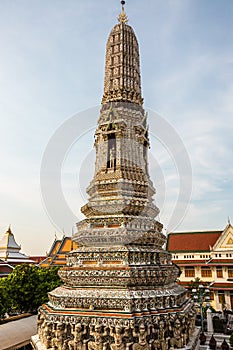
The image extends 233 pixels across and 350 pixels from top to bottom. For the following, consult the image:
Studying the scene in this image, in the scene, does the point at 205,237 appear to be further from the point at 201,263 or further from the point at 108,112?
the point at 108,112

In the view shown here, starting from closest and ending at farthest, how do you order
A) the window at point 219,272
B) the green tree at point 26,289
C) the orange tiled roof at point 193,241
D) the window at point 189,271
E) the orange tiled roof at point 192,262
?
the green tree at point 26,289
the window at point 219,272
the orange tiled roof at point 192,262
the window at point 189,271
the orange tiled roof at point 193,241

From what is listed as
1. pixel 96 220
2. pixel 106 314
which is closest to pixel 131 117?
pixel 96 220

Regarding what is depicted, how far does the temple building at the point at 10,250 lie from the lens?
3628 cm

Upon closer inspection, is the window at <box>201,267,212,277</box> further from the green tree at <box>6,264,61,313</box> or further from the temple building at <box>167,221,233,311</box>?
the green tree at <box>6,264,61,313</box>

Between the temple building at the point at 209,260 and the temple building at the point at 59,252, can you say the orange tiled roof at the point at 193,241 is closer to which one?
the temple building at the point at 209,260

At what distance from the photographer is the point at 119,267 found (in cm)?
1080

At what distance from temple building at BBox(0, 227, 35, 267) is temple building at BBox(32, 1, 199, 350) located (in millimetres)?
25624

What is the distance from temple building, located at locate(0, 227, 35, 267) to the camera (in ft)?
119

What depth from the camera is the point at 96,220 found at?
41.1 ft

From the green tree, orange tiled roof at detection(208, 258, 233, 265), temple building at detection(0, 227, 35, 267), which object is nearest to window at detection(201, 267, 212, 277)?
orange tiled roof at detection(208, 258, 233, 265)

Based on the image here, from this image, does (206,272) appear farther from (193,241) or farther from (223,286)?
(193,241)

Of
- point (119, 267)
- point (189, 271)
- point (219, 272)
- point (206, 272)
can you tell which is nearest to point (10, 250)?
point (189, 271)

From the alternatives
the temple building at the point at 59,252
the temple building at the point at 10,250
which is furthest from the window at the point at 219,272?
the temple building at the point at 10,250

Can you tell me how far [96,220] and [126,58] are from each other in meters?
9.02
